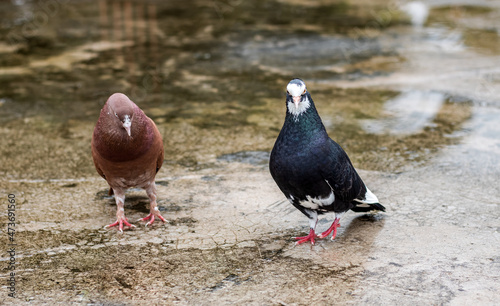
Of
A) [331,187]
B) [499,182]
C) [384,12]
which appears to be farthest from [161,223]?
[384,12]

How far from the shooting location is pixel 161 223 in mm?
3854

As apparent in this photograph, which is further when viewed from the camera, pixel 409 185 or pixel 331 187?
pixel 409 185

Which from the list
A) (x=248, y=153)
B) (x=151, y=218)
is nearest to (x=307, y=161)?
(x=151, y=218)

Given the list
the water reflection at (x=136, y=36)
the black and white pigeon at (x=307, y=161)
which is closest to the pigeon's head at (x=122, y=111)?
the black and white pigeon at (x=307, y=161)

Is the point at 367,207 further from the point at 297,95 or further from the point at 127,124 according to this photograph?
the point at 127,124

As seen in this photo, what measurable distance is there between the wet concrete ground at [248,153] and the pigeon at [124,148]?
32cm

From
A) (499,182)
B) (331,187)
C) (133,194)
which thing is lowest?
(133,194)

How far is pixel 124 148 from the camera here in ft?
11.6

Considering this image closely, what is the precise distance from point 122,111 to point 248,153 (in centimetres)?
168

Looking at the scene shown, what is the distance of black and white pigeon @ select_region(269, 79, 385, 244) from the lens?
330 centimetres

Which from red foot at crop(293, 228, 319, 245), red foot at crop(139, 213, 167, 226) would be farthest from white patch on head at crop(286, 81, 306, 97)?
red foot at crop(139, 213, 167, 226)

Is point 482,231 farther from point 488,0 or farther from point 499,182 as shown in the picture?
point 488,0

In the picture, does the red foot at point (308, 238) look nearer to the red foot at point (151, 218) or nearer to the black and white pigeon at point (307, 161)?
the black and white pigeon at point (307, 161)

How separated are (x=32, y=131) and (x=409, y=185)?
3469 millimetres
